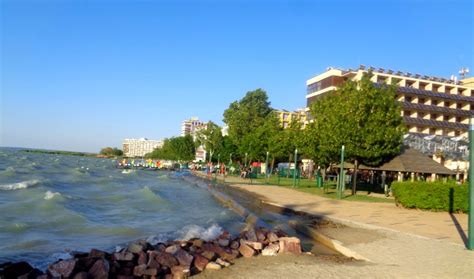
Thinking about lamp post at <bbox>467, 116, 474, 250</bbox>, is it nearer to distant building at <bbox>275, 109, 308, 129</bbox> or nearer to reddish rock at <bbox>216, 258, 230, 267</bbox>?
reddish rock at <bbox>216, 258, 230, 267</bbox>

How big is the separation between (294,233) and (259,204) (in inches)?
332

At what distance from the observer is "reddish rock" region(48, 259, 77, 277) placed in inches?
317

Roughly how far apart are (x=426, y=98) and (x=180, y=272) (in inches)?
2903

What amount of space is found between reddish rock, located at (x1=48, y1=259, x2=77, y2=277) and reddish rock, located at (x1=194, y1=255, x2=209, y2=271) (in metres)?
2.27

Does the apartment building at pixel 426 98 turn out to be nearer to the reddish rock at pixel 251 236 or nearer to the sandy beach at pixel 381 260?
the sandy beach at pixel 381 260

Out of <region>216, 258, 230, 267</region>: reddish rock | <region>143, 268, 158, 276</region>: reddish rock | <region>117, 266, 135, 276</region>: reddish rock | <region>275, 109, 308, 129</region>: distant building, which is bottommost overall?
<region>117, 266, 135, 276</region>: reddish rock

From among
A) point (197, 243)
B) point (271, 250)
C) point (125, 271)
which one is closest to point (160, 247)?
point (197, 243)

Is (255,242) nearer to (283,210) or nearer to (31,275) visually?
(31,275)

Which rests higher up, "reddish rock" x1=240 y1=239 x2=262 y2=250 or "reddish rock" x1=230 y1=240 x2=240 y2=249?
"reddish rock" x1=240 y1=239 x2=262 y2=250

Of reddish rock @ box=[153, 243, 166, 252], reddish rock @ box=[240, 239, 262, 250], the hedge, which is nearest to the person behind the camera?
reddish rock @ box=[153, 243, 166, 252]

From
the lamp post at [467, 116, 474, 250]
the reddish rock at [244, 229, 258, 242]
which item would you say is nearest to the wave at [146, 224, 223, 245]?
the reddish rock at [244, 229, 258, 242]

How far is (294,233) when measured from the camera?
45.2 feet

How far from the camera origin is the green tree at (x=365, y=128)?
95.9 feet

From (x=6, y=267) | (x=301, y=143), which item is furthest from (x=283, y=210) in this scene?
(x=301, y=143)
